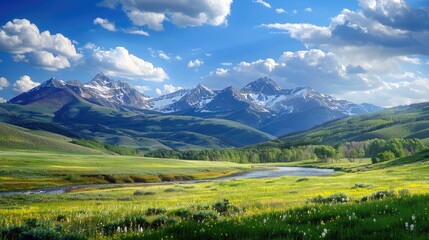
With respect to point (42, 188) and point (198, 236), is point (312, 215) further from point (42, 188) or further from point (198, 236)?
point (42, 188)

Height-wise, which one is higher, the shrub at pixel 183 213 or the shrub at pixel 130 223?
the shrub at pixel 130 223

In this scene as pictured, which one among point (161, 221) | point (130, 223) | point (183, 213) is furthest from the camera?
point (183, 213)

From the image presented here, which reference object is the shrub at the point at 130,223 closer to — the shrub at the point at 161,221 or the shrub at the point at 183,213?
the shrub at the point at 161,221

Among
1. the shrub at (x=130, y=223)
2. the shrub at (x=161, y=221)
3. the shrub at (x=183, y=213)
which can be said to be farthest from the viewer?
the shrub at (x=183, y=213)

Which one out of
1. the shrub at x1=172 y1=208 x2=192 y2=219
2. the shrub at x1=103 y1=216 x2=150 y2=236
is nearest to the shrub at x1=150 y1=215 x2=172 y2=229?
the shrub at x1=103 y1=216 x2=150 y2=236

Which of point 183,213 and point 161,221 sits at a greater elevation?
point 161,221

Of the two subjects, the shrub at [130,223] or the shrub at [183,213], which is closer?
the shrub at [130,223]

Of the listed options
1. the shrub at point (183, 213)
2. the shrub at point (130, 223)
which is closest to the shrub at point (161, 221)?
the shrub at point (130, 223)

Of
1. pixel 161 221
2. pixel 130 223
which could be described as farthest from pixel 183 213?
pixel 130 223

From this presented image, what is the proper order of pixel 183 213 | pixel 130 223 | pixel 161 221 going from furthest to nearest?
pixel 183 213 → pixel 130 223 → pixel 161 221

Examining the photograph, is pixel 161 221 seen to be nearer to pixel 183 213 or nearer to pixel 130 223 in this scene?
pixel 130 223

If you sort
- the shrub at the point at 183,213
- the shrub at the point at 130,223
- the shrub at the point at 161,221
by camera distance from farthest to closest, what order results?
the shrub at the point at 183,213
the shrub at the point at 161,221
the shrub at the point at 130,223

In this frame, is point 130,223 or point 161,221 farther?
point 130,223

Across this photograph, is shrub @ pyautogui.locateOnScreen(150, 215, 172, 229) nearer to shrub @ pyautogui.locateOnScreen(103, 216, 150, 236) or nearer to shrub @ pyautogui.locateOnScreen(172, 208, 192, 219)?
shrub @ pyautogui.locateOnScreen(103, 216, 150, 236)
